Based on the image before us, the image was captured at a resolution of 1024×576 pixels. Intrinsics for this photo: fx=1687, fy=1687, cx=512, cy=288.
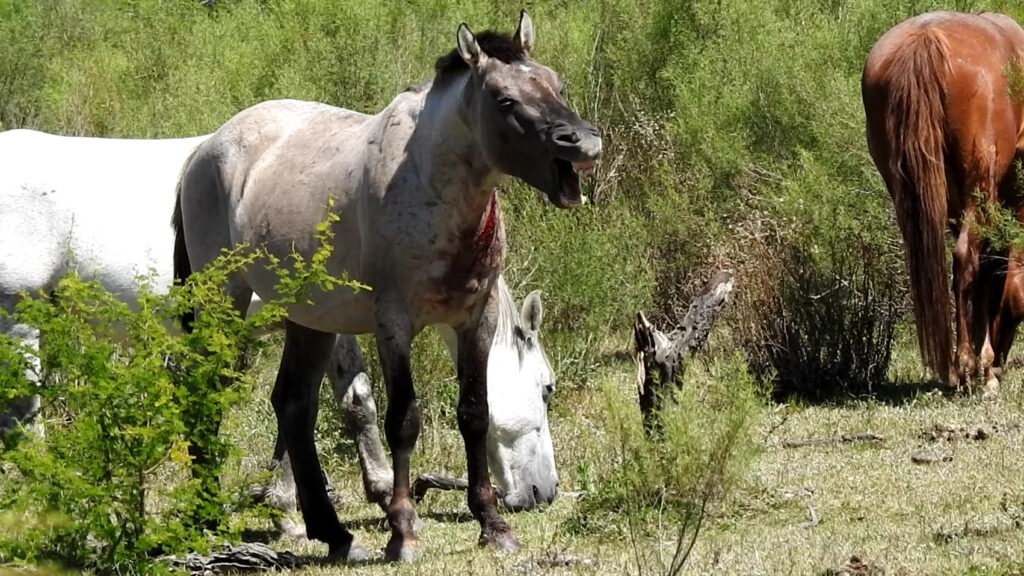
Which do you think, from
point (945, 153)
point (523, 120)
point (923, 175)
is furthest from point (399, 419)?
point (945, 153)

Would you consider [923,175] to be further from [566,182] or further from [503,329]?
[566,182]

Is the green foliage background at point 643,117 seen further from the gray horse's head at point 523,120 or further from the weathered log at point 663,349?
the gray horse's head at point 523,120

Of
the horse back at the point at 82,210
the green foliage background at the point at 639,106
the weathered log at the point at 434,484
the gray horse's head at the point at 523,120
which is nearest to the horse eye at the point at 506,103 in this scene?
the gray horse's head at the point at 523,120

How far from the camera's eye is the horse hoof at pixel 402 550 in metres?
6.36

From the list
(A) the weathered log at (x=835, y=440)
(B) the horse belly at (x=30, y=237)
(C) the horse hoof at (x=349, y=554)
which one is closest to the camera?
(C) the horse hoof at (x=349, y=554)

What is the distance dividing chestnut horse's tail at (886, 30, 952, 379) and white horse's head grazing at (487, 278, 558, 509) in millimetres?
2489

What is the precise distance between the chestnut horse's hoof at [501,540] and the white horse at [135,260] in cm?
107

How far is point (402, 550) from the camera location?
6.38 m

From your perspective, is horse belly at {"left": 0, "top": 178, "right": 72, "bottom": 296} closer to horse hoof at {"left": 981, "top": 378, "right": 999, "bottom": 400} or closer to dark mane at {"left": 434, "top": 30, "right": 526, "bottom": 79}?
dark mane at {"left": 434, "top": 30, "right": 526, "bottom": 79}

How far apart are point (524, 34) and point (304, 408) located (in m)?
1.95

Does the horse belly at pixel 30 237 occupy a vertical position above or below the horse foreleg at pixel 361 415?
above

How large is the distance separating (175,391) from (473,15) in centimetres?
1067

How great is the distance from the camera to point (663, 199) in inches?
538

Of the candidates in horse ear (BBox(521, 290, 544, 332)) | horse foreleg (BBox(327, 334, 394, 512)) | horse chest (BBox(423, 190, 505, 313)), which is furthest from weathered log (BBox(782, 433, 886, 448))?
horse chest (BBox(423, 190, 505, 313))
